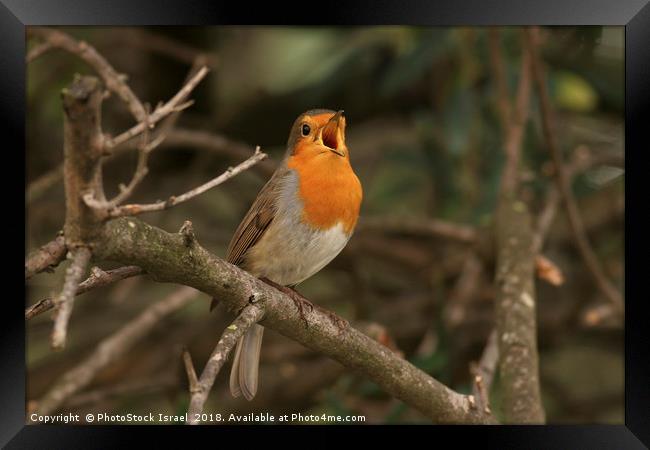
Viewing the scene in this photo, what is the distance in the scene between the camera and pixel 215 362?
78.1 inches

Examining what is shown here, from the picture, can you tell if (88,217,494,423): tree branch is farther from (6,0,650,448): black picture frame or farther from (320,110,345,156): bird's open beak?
(320,110,345,156): bird's open beak

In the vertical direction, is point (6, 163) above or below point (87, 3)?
below

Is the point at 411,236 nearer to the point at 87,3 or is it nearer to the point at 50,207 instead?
the point at 50,207

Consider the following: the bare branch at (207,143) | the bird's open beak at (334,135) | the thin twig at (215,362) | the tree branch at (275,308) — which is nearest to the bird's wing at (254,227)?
the bird's open beak at (334,135)

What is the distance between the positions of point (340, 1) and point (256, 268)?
0.99 meters

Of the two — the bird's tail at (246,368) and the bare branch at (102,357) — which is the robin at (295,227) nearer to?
the bird's tail at (246,368)

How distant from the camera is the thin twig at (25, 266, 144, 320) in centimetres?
203

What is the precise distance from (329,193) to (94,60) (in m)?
0.98

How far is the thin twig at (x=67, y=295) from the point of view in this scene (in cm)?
159

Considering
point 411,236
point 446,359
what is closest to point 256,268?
point 446,359

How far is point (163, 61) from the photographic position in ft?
16.9

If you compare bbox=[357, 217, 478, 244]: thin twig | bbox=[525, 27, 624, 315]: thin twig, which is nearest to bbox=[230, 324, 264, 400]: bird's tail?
bbox=[357, 217, 478, 244]: thin twig

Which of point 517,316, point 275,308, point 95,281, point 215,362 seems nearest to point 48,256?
point 95,281

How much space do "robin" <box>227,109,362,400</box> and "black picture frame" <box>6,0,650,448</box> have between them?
550 mm
